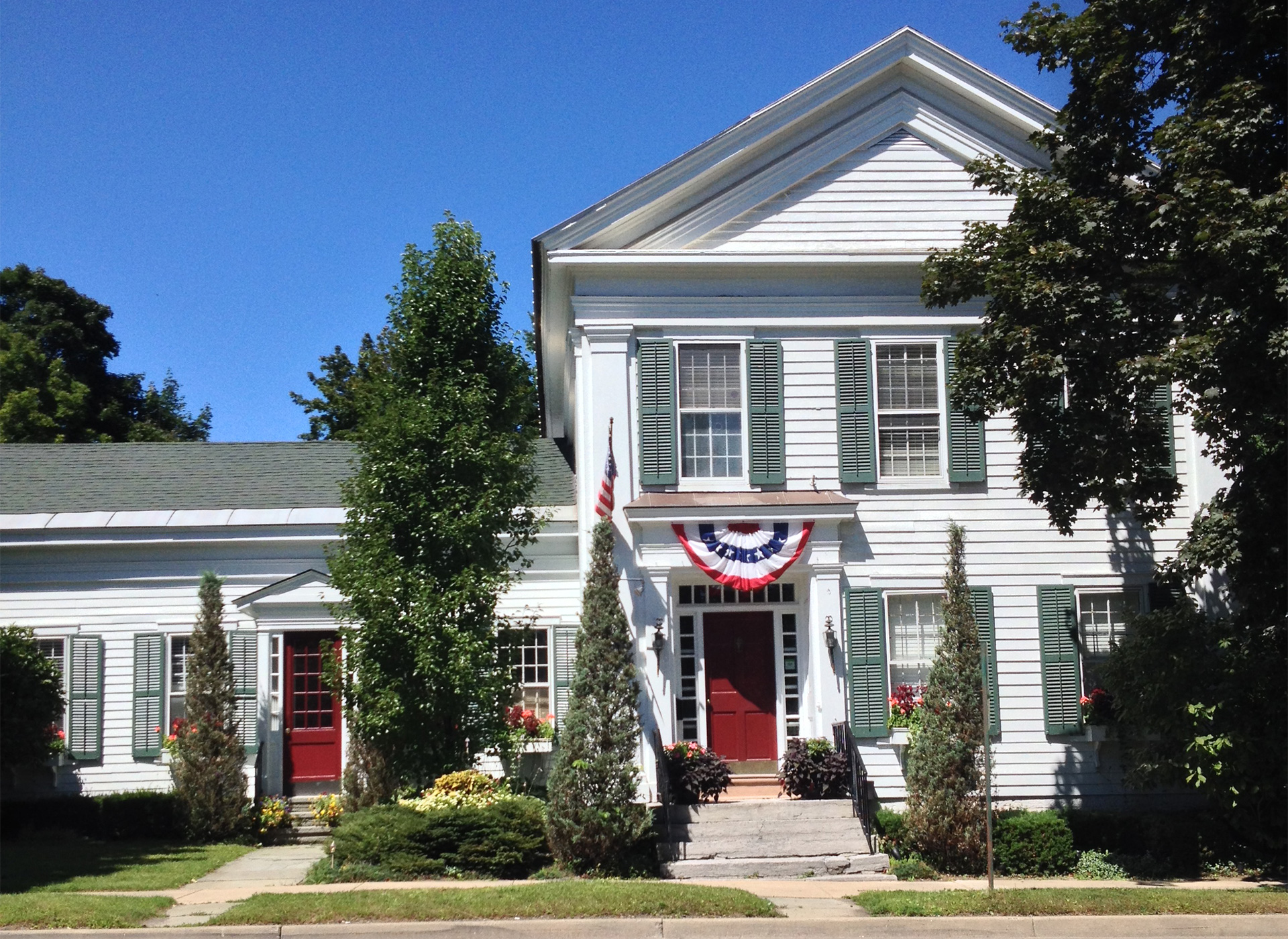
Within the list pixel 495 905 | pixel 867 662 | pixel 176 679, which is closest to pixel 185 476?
pixel 176 679

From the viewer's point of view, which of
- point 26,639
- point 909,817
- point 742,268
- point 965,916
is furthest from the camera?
point 26,639

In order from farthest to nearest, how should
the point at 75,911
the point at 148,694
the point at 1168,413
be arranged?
1. the point at 148,694
2. the point at 1168,413
3. the point at 75,911

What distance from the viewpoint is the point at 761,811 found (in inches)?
545

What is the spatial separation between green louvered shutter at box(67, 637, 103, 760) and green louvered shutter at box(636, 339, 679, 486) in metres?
8.46

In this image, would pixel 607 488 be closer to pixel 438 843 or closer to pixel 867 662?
pixel 867 662

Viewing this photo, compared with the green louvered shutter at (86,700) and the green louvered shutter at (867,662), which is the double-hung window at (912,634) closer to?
the green louvered shutter at (867,662)

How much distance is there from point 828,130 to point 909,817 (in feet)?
28.8

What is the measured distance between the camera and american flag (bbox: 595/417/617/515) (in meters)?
15.1

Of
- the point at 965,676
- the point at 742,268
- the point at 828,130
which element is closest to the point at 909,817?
the point at 965,676

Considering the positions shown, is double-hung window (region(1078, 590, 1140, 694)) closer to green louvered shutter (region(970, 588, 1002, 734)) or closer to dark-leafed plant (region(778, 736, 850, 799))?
green louvered shutter (region(970, 588, 1002, 734))

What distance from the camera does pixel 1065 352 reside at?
40.8ft

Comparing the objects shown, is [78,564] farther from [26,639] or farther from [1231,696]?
[1231,696]

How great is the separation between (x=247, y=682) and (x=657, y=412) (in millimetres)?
7089

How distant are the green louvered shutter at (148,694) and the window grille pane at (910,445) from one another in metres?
10.5
